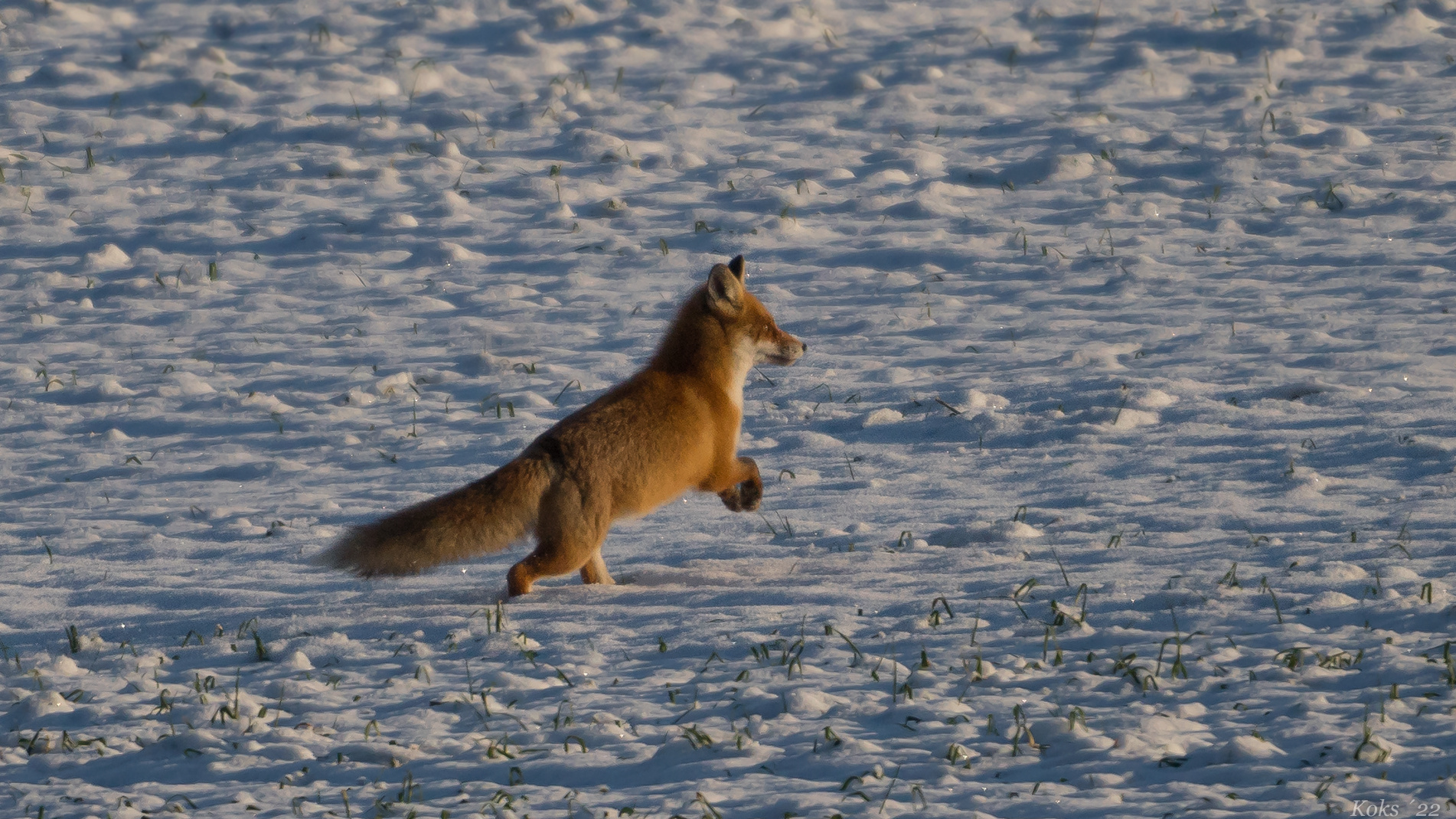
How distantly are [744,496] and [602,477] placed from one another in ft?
3.03

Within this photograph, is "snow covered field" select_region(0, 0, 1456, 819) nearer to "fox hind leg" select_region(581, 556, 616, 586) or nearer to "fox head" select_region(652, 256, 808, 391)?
"fox hind leg" select_region(581, 556, 616, 586)

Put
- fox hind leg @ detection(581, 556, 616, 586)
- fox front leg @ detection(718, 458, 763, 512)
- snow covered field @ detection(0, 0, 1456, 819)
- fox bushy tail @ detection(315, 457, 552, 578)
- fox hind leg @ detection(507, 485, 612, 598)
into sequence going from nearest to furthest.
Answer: snow covered field @ detection(0, 0, 1456, 819)
fox bushy tail @ detection(315, 457, 552, 578)
fox hind leg @ detection(507, 485, 612, 598)
fox hind leg @ detection(581, 556, 616, 586)
fox front leg @ detection(718, 458, 763, 512)

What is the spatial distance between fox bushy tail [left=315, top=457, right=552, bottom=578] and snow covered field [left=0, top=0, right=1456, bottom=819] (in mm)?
238

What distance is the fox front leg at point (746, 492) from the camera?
6.64 metres

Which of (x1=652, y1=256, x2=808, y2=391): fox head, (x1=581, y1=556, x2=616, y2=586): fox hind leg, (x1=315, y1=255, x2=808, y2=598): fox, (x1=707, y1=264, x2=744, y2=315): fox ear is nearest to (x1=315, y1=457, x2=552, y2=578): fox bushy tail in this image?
(x1=315, y1=255, x2=808, y2=598): fox

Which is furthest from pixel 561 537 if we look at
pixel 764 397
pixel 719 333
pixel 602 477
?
pixel 764 397

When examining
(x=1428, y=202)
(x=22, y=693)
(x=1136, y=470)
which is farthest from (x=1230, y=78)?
(x=22, y=693)

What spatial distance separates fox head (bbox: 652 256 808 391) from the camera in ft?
22.0

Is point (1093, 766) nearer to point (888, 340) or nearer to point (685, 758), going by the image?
point (685, 758)

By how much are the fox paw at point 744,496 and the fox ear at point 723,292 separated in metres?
0.81

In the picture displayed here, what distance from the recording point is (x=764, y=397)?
922cm

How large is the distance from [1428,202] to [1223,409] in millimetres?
4220

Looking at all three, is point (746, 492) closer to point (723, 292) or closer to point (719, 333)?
point (719, 333)

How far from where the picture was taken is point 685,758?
433 cm
